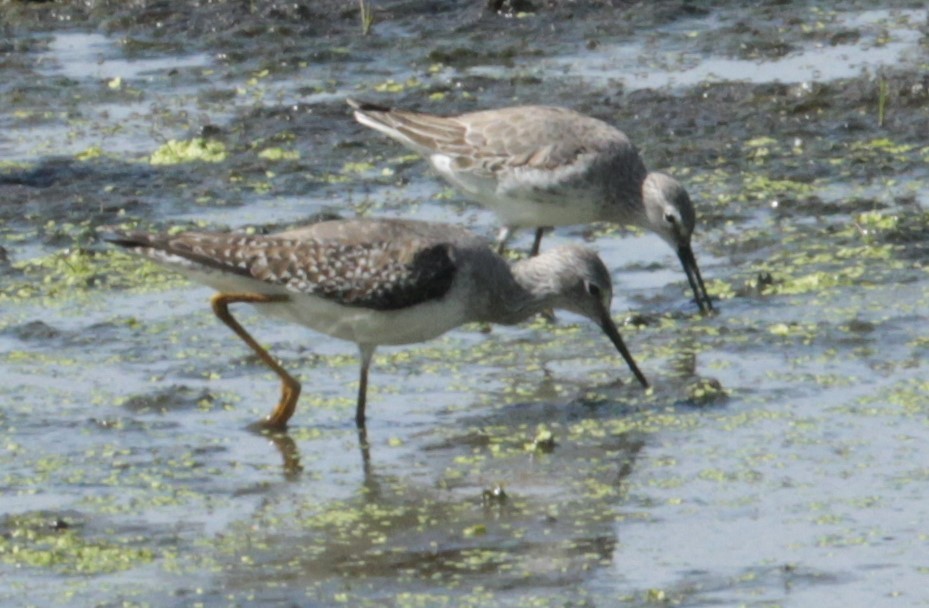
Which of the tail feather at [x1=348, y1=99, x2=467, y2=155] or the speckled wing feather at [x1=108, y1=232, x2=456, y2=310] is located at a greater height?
the speckled wing feather at [x1=108, y1=232, x2=456, y2=310]

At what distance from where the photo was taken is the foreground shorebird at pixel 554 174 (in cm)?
1133

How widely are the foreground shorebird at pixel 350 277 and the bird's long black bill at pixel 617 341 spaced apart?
1.86 feet

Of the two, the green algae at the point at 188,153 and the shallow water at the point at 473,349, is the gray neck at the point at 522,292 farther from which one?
the green algae at the point at 188,153

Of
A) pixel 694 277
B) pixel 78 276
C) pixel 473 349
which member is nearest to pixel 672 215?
pixel 694 277

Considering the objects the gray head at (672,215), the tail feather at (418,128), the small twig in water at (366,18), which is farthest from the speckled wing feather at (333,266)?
the small twig in water at (366,18)

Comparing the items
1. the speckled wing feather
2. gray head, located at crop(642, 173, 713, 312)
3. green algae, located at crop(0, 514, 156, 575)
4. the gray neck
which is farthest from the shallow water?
the speckled wing feather

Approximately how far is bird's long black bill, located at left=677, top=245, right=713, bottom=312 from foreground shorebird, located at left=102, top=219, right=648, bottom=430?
1553mm

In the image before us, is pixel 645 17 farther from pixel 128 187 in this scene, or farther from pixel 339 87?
pixel 128 187

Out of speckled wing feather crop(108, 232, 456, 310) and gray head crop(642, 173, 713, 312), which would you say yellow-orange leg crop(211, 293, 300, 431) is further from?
gray head crop(642, 173, 713, 312)

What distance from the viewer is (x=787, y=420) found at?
29.2 feet

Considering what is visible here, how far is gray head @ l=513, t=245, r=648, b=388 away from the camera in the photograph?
959 centimetres

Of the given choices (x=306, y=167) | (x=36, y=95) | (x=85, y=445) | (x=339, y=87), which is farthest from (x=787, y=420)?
(x=36, y=95)

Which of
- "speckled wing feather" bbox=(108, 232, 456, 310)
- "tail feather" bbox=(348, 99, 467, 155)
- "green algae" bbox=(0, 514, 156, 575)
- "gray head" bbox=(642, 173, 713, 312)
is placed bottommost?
"gray head" bbox=(642, 173, 713, 312)

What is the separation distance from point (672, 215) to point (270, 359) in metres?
2.90
